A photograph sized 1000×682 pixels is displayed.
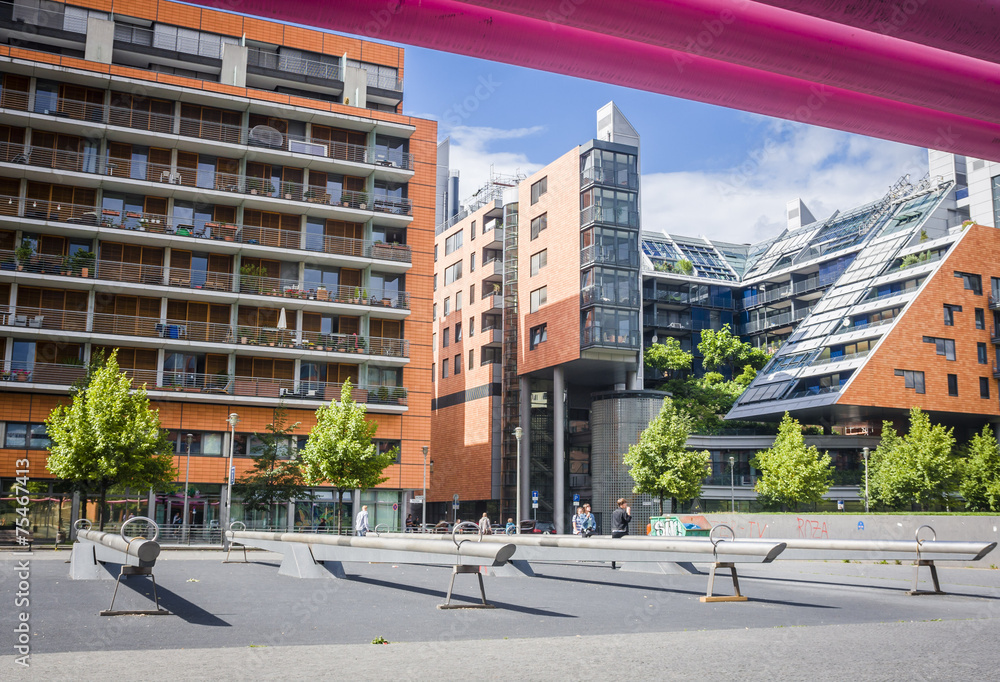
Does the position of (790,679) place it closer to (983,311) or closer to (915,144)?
(915,144)

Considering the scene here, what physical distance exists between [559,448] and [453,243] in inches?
956

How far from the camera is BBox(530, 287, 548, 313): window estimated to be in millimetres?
61094

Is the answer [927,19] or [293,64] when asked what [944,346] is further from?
[927,19]

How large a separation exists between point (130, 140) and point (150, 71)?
449cm

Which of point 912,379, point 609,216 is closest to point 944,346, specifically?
point 912,379

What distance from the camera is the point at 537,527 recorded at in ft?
191

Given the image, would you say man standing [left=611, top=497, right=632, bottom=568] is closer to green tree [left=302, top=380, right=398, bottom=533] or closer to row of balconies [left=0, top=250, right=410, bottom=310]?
green tree [left=302, top=380, right=398, bottom=533]

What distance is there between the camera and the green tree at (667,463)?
50.4 metres

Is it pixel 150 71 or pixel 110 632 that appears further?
pixel 150 71

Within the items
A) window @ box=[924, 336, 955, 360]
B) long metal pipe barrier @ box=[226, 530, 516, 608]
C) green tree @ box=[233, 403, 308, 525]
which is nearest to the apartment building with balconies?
green tree @ box=[233, 403, 308, 525]

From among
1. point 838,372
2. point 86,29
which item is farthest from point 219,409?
point 838,372

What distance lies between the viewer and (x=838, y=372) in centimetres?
5816

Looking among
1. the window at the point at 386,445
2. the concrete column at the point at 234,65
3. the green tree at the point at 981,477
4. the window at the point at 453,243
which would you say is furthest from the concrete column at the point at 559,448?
the concrete column at the point at 234,65

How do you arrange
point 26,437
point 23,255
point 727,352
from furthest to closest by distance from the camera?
point 727,352 < point 23,255 < point 26,437
